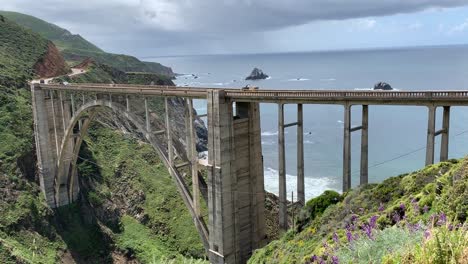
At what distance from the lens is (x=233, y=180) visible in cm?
2356

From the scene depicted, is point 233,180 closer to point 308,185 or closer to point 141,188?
point 141,188

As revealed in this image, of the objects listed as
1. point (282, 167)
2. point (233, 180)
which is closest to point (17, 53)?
point (233, 180)

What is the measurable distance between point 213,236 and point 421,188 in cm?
1308

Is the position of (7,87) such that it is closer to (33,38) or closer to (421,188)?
(33,38)

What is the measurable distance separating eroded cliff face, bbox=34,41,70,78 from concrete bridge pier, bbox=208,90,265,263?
47439mm

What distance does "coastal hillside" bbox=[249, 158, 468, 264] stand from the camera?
258 inches

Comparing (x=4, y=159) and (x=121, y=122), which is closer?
(x=4, y=159)

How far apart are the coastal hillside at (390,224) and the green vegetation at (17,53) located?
44.7 meters

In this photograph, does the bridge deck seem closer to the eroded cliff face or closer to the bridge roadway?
the bridge roadway

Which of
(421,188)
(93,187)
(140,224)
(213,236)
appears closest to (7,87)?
(93,187)

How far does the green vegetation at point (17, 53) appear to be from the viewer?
51978 millimetres

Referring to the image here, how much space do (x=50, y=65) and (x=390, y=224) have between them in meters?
66.3

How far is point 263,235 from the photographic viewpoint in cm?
2575

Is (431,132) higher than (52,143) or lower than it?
higher
